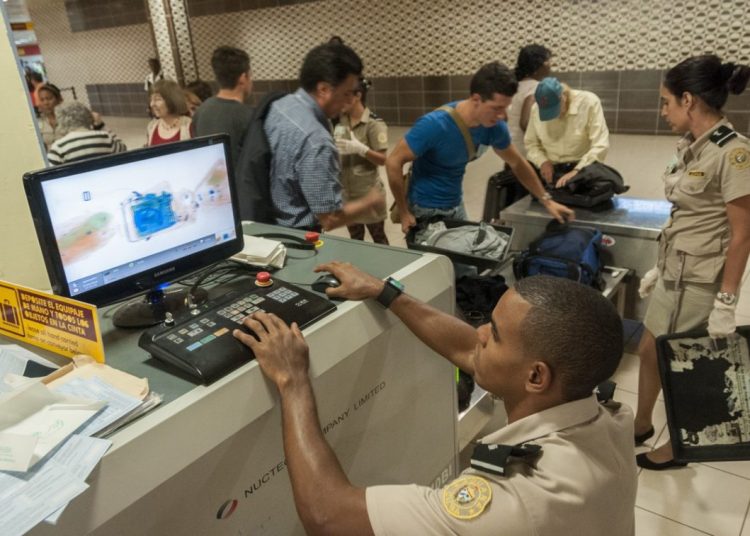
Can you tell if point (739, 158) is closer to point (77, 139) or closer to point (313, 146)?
point (313, 146)

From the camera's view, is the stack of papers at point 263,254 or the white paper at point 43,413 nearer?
→ the white paper at point 43,413

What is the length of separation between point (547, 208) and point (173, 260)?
2411 mm

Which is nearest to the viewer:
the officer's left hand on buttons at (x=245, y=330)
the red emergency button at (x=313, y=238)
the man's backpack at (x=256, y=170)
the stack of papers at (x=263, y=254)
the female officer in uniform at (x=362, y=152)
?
the officer's left hand on buttons at (x=245, y=330)

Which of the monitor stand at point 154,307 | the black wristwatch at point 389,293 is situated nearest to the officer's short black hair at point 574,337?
the black wristwatch at point 389,293

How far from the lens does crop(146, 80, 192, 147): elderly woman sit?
3680 mm

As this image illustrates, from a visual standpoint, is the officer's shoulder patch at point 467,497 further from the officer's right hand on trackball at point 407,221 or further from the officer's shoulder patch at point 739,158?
the officer's right hand on trackball at point 407,221

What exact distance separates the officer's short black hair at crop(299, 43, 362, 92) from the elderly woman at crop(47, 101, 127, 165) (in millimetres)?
1863

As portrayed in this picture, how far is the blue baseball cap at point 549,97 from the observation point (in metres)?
3.29

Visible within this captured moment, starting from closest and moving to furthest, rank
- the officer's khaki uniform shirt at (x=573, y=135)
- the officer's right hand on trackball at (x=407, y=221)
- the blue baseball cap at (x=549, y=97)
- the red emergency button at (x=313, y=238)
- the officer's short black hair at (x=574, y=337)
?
the officer's short black hair at (x=574, y=337) < the red emergency button at (x=313, y=238) < the officer's right hand on trackball at (x=407, y=221) < the blue baseball cap at (x=549, y=97) < the officer's khaki uniform shirt at (x=573, y=135)

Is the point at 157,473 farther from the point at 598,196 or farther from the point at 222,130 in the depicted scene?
the point at 598,196

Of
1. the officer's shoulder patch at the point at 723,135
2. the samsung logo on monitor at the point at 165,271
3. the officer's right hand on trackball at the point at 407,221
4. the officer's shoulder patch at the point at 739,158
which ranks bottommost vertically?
the officer's right hand on trackball at the point at 407,221

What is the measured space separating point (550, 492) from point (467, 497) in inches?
5.3

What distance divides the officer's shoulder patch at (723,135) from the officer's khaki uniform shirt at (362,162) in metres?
2.01

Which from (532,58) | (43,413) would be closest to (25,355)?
(43,413)
